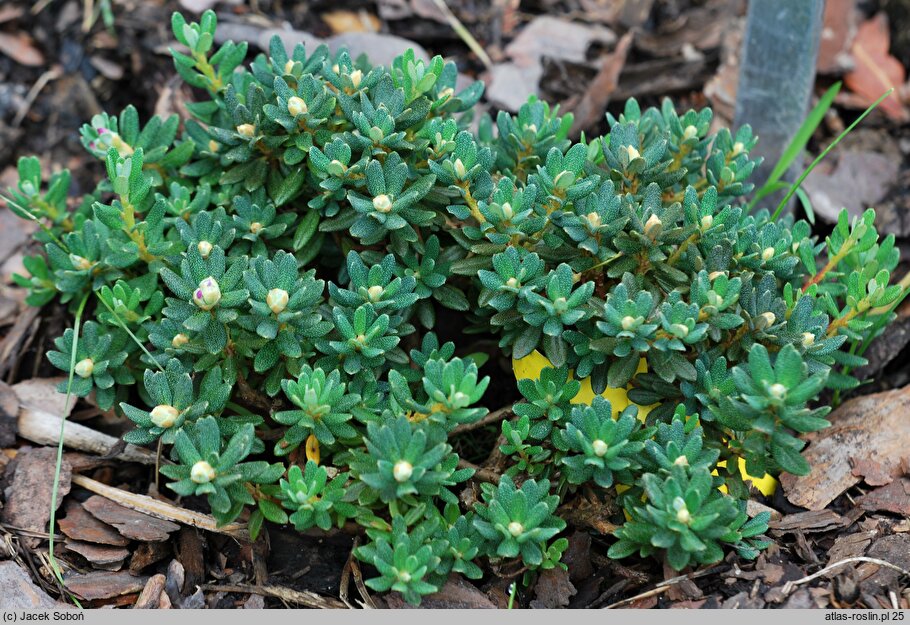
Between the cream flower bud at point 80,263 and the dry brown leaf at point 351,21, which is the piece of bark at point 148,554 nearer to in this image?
the cream flower bud at point 80,263

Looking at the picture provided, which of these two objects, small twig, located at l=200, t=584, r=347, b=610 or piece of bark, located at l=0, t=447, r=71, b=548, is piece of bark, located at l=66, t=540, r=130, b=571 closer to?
piece of bark, located at l=0, t=447, r=71, b=548

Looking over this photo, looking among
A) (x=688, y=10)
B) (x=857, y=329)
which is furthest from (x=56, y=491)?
(x=688, y=10)

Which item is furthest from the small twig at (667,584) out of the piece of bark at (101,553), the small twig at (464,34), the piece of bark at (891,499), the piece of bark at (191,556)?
the small twig at (464,34)

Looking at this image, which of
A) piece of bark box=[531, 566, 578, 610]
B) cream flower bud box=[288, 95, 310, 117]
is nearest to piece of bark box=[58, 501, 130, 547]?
piece of bark box=[531, 566, 578, 610]

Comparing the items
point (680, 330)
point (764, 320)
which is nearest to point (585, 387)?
point (680, 330)
